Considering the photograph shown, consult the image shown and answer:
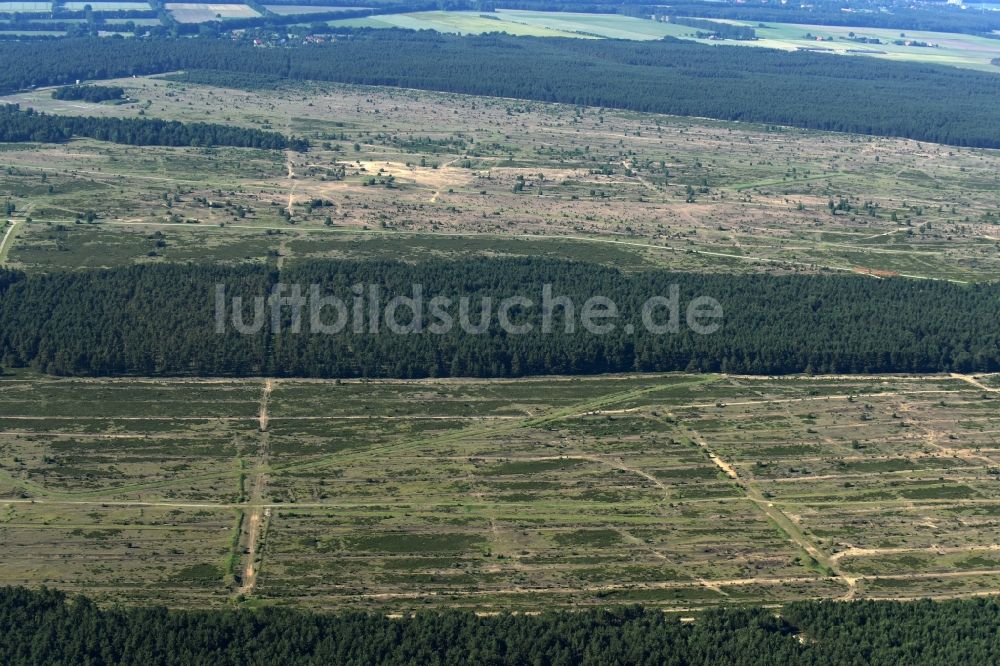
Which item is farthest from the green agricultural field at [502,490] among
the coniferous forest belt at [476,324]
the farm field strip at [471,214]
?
the farm field strip at [471,214]

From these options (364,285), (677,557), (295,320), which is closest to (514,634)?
(677,557)

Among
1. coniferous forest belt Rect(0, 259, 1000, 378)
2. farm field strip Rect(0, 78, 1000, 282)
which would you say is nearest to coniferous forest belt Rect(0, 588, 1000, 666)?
coniferous forest belt Rect(0, 259, 1000, 378)

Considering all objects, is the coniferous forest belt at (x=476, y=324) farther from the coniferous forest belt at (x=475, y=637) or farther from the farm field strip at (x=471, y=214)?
the coniferous forest belt at (x=475, y=637)

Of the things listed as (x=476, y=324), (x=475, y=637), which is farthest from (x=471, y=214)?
(x=475, y=637)

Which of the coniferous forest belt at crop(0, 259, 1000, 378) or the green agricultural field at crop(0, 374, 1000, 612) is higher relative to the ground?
the coniferous forest belt at crop(0, 259, 1000, 378)

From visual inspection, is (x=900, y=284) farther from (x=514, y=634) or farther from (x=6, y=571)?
(x=6, y=571)

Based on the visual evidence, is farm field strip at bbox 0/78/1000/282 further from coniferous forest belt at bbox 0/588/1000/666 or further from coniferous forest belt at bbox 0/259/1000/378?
coniferous forest belt at bbox 0/588/1000/666
